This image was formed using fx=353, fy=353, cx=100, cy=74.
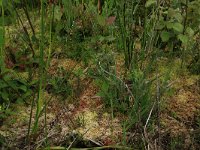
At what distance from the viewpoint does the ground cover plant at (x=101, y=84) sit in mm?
1836

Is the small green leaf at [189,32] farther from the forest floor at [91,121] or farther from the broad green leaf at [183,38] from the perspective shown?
the forest floor at [91,121]

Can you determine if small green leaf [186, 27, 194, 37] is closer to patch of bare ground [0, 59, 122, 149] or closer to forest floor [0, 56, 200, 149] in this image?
forest floor [0, 56, 200, 149]

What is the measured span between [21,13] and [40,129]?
124 centimetres

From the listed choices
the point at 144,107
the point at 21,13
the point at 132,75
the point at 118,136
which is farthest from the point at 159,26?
the point at 21,13

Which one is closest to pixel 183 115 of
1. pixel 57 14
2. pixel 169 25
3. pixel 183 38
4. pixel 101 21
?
pixel 183 38

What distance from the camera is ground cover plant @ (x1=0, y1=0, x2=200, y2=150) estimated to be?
184cm

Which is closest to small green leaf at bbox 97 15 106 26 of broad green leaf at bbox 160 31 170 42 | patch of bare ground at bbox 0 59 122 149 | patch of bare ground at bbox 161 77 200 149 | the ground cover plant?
the ground cover plant

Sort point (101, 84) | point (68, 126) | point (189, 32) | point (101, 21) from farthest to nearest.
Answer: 1. point (101, 21)
2. point (189, 32)
3. point (101, 84)
4. point (68, 126)

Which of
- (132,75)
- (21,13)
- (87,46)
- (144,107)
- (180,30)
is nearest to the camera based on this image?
(144,107)

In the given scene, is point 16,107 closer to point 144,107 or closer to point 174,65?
point 144,107

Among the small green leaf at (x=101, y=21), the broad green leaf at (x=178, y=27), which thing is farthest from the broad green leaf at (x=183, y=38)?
the small green leaf at (x=101, y=21)

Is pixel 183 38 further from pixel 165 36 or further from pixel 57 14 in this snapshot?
pixel 57 14

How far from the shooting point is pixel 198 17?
2293mm

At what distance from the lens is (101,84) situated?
2.08 m
